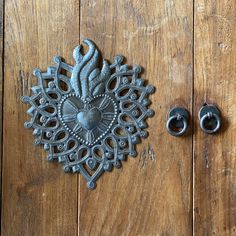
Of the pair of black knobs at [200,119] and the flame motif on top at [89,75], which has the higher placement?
the flame motif on top at [89,75]

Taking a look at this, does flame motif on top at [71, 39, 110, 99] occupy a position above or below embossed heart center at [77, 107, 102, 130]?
above

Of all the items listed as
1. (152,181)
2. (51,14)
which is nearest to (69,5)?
(51,14)

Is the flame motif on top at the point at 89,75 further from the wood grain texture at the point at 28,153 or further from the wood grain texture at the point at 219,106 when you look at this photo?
the wood grain texture at the point at 219,106

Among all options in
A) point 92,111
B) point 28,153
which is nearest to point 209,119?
point 92,111

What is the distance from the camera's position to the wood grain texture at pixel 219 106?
83 cm

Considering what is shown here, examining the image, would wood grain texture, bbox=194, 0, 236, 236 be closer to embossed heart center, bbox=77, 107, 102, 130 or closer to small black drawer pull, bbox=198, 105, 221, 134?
small black drawer pull, bbox=198, 105, 221, 134

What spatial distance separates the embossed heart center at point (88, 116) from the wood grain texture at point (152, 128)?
0.07m

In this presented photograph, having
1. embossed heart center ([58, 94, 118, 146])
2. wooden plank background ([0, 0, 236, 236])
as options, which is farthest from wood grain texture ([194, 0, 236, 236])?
embossed heart center ([58, 94, 118, 146])

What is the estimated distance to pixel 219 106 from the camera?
0.83 metres

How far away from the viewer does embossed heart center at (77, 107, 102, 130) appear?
0.84 metres

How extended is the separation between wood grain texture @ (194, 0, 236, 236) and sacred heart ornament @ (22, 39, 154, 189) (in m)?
0.09

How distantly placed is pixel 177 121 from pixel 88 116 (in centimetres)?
15

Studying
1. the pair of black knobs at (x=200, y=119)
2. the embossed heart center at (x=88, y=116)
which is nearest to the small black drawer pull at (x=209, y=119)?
the pair of black knobs at (x=200, y=119)

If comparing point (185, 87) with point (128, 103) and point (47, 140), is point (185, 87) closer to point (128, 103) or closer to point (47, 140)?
point (128, 103)
